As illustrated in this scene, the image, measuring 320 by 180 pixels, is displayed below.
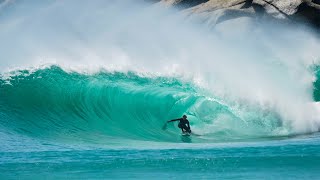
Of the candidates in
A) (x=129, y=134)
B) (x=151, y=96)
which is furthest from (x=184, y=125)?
(x=151, y=96)

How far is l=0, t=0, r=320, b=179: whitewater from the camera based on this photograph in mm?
10016

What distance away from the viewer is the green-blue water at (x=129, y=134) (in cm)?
934

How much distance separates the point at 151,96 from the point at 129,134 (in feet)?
11.4

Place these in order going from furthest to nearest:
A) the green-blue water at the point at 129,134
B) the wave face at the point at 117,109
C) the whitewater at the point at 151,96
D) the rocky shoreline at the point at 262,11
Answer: the rocky shoreline at the point at 262,11 < the wave face at the point at 117,109 < the whitewater at the point at 151,96 < the green-blue water at the point at 129,134

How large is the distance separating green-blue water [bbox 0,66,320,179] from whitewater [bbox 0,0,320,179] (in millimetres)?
36

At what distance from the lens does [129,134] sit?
15305 mm

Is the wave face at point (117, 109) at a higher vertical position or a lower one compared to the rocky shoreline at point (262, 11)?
lower

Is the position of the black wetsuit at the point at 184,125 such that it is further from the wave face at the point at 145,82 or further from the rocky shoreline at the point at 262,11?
the rocky shoreline at the point at 262,11

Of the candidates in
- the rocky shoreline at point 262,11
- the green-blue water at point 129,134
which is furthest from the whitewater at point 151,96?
the rocky shoreline at point 262,11

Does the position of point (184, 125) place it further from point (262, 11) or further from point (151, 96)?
point (262, 11)

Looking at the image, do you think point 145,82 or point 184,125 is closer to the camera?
point 184,125

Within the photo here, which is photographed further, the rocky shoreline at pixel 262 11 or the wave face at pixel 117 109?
the rocky shoreline at pixel 262 11

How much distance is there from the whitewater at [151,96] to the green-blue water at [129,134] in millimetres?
36

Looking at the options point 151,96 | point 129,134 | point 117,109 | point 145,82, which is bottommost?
point 129,134
